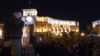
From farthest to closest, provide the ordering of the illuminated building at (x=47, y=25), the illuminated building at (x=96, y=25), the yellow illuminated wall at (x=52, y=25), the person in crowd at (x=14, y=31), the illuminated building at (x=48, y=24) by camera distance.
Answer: the illuminated building at (x=96, y=25), the yellow illuminated wall at (x=52, y=25), the illuminated building at (x=48, y=24), the illuminated building at (x=47, y=25), the person in crowd at (x=14, y=31)

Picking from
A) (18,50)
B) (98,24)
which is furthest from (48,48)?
(98,24)

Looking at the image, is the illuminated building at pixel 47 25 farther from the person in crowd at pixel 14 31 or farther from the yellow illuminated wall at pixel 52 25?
the person in crowd at pixel 14 31

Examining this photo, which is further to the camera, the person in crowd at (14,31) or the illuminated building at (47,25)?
the illuminated building at (47,25)

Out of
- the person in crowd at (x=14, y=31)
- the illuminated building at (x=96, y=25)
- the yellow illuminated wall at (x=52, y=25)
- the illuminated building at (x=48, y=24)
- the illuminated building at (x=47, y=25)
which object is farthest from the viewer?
the illuminated building at (x=96, y=25)

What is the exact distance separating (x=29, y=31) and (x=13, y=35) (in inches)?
68.6

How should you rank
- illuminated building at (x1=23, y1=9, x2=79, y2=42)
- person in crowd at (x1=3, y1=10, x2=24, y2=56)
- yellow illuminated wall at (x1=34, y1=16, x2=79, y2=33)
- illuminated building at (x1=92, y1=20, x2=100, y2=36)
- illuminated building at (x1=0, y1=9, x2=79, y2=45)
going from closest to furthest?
person in crowd at (x1=3, y1=10, x2=24, y2=56)
illuminated building at (x1=0, y1=9, x2=79, y2=45)
illuminated building at (x1=23, y1=9, x2=79, y2=42)
yellow illuminated wall at (x1=34, y1=16, x2=79, y2=33)
illuminated building at (x1=92, y1=20, x2=100, y2=36)

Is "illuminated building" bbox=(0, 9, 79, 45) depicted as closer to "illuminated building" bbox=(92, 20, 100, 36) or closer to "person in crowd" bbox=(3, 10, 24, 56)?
"illuminated building" bbox=(92, 20, 100, 36)

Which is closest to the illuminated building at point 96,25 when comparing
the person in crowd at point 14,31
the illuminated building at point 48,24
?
the illuminated building at point 48,24

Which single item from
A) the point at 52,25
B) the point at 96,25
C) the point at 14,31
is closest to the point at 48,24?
the point at 52,25

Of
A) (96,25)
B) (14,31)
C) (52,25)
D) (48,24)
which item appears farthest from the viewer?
(96,25)

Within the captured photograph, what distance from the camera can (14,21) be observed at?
710 cm

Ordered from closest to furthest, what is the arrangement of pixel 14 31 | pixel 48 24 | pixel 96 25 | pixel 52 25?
pixel 14 31 → pixel 48 24 → pixel 52 25 → pixel 96 25

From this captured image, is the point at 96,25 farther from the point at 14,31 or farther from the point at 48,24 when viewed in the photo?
the point at 14,31

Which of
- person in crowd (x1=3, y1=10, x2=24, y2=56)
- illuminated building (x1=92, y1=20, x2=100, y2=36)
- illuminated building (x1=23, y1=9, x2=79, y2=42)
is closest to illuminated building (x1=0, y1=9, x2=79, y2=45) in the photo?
illuminated building (x1=23, y1=9, x2=79, y2=42)
